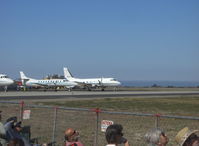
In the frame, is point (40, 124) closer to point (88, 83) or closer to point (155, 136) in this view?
point (155, 136)

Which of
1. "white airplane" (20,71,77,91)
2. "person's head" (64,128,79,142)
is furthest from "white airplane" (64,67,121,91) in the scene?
"person's head" (64,128,79,142)

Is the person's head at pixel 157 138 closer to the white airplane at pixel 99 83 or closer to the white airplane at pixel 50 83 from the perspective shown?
the white airplane at pixel 99 83

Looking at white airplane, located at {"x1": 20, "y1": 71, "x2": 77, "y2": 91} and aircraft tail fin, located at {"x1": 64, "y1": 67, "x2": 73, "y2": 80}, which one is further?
aircraft tail fin, located at {"x1": 64, "y1": 67, "x2": 73, "y2": 80}

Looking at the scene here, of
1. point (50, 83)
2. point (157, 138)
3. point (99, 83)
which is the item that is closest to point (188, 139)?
point (157, 138)

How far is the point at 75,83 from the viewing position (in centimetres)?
9119

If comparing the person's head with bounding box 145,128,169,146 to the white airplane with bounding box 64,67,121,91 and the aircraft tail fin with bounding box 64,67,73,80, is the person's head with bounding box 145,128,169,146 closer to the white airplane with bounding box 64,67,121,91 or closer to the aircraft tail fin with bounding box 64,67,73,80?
the white airplane with bounding box 64,67,121,91

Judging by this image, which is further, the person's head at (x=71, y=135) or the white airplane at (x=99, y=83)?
the white airplane at (x=99, y=83)

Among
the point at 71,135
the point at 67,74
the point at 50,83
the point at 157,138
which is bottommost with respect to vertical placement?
the point at 71,135

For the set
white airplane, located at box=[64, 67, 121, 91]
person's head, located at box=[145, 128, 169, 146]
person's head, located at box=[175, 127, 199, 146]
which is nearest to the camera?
person's head, located at box=[175, 127, 199, 146]

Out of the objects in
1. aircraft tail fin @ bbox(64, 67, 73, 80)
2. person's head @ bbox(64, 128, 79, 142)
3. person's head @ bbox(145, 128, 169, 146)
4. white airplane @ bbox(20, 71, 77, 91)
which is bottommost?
person's head @ bbox(64, 128, 79, 142)

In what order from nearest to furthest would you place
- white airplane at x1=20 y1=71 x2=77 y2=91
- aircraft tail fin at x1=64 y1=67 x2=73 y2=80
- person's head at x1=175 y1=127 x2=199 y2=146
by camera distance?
person's head at x1=175 y1=127 x2=199 y2=146, white airplane at x1=20 y1=71 x2=77 y2=91, aircraft tail fin at x1=64 y1=67 x2=73 y2=80

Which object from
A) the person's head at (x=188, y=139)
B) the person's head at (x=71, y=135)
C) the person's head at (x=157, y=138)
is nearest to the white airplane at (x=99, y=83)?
the person's head at (x=71, y=135)

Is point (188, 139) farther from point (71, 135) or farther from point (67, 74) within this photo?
point (67, 74)

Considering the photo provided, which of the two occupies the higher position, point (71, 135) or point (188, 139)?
point (188, 139)
